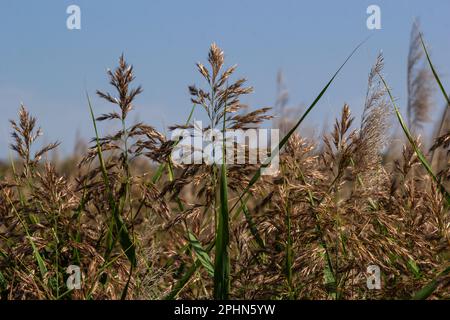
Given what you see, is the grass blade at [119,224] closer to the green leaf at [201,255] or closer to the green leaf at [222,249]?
the green leaf at [201,255]

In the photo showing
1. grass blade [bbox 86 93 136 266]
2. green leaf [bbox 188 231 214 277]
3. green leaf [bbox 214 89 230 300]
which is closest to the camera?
green leaf [bbox 214 89 230 300]

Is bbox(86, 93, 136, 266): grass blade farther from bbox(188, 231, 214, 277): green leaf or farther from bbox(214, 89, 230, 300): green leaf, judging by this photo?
bbox(214, 89, 230, 300): green leaf

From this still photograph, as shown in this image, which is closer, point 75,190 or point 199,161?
point 199,161

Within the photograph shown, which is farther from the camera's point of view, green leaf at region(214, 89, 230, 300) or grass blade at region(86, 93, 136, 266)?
grass blade at region(86, 93, 136, 266)

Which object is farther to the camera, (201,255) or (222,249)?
(201,255)

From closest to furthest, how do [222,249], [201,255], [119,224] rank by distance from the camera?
[222,249], [201,255], [119,224]

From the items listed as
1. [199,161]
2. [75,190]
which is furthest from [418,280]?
[75,190]

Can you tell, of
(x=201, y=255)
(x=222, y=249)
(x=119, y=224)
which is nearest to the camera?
(x=222, y=249)

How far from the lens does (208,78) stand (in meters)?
3.71

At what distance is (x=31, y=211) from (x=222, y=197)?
1.19 m

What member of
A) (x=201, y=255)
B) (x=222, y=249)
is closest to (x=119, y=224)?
(x=201, y=255)

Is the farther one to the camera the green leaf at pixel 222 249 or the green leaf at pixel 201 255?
the green leaf at pixel 201 255

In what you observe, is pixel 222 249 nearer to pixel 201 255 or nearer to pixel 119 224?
pixel 201 255
